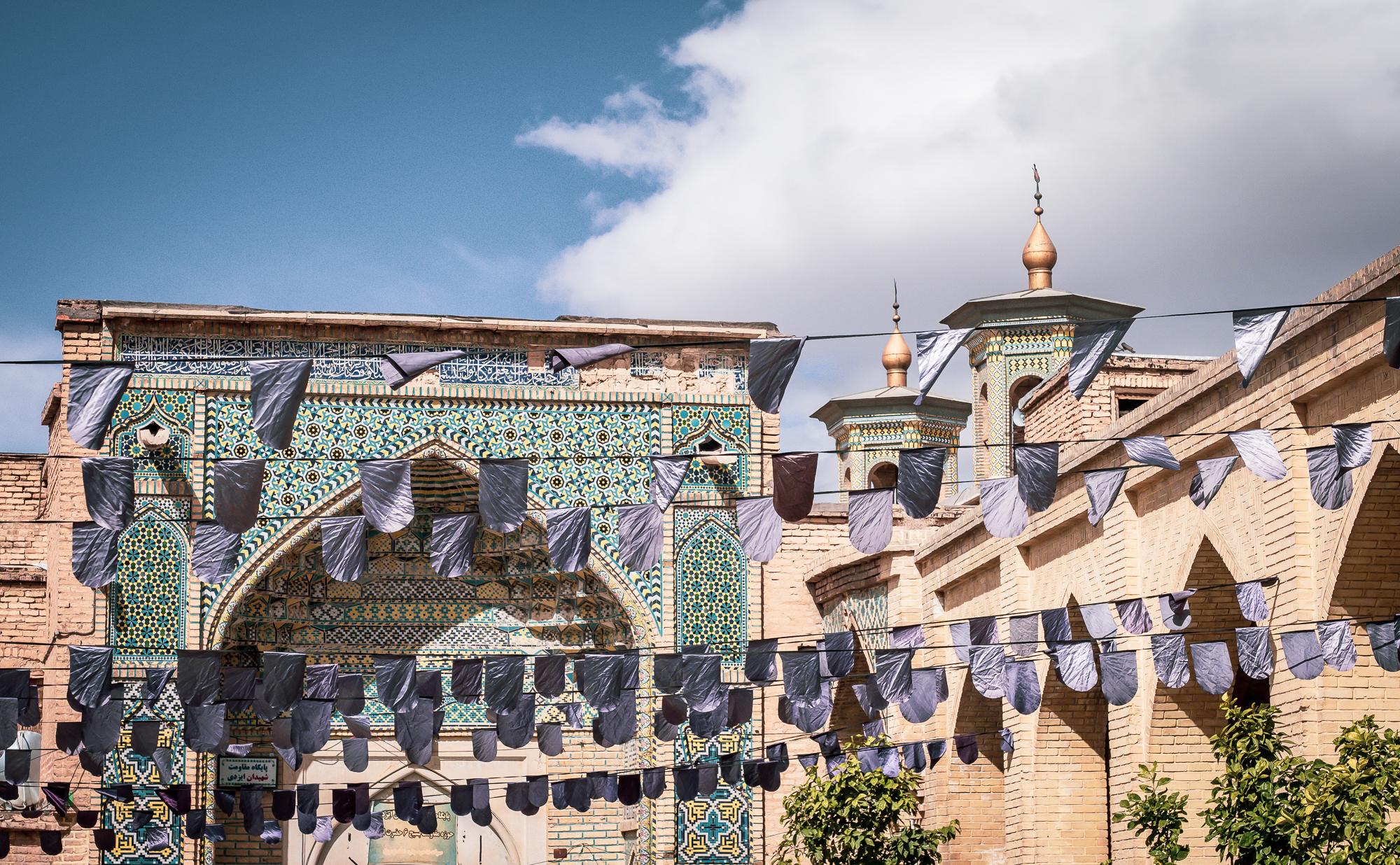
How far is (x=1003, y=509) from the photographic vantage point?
8.69m

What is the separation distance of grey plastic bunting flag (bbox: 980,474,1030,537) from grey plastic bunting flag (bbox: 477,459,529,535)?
230 cm

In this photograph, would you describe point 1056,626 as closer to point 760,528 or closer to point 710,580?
point 760,528

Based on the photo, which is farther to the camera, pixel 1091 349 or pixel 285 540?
pixel 285 540

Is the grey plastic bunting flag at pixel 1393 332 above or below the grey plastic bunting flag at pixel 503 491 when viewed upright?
above

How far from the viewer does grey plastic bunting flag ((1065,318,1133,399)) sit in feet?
22.6

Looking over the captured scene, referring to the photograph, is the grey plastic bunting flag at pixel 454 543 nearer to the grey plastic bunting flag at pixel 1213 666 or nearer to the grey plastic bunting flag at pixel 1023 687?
the grey plastic bunting flag at pixel 1023 687

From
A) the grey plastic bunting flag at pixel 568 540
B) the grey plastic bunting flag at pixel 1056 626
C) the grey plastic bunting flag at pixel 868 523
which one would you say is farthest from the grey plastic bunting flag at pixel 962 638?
the grey plastic bunting flag at pixel 568 540

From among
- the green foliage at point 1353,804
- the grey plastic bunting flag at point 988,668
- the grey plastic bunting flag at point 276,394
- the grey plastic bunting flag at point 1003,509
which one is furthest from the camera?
the grey plastic bunting flag at point 988,668

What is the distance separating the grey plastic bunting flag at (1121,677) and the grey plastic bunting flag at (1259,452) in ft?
7.63

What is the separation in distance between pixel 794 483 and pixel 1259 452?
2150 millimetres

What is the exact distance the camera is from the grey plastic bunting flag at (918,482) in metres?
8.23

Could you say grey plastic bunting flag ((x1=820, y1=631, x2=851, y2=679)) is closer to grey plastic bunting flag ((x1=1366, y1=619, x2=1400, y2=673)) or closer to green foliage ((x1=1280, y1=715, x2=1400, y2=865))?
grey plastic bunting flag ((x1=1366, y1=619, x2=1400, y2=673))

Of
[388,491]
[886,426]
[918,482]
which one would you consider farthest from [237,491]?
[886,426]

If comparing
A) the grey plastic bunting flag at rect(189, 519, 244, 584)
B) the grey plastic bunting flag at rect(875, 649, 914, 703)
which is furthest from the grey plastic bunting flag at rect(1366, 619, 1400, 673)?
the grey plastic bunting flag at rect(189, 519, 244, 584)
